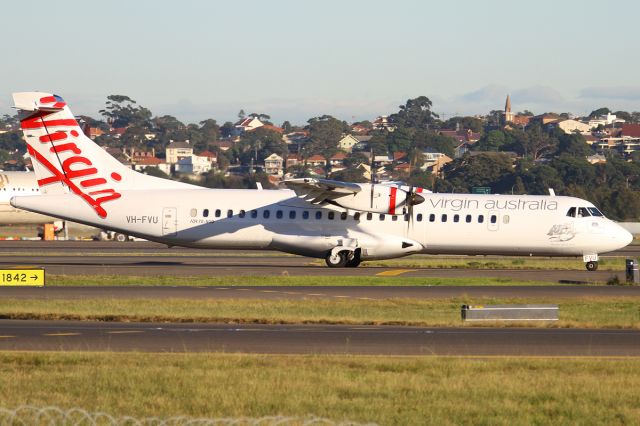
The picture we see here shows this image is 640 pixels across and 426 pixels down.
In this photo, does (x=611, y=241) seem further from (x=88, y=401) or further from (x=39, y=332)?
(x=88, y=401)

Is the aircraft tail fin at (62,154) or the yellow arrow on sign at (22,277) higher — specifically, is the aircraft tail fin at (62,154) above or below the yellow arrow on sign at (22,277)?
above

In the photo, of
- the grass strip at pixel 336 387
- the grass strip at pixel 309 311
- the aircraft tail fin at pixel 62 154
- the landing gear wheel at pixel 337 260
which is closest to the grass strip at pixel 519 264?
the landing gear wheel at pixel 337 260

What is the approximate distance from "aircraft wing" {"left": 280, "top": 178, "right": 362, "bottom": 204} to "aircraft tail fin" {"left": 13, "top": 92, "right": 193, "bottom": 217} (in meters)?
7.67

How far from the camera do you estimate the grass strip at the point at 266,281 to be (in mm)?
37125

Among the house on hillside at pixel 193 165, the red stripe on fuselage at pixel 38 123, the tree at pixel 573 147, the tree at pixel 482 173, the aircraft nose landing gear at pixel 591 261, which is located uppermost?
the tree at pixel 573 147

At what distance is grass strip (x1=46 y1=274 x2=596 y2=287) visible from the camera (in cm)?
3712

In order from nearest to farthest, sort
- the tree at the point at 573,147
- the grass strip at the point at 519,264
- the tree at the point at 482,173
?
1. the grass strip at the point at 519,264
2. the tree at the point at 482,173
3. the tree at the point at 573,147

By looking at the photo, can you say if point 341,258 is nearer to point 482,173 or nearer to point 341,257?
point 341,257

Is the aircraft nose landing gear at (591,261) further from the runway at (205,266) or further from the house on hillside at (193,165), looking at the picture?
the house on hillside at (193,165)

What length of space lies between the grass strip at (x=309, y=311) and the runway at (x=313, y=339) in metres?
0.99

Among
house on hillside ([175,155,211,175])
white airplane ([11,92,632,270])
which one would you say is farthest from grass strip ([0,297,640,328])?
house on hillside ([175,155,211,175])

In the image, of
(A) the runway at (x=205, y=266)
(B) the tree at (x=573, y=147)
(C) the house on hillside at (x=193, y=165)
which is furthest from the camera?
(B) the tree at (x=573, y=147)

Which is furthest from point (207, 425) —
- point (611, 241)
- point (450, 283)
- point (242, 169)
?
point (242, 169)

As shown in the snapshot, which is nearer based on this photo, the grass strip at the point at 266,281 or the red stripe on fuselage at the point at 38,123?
the grass strip at the point at 266,281
